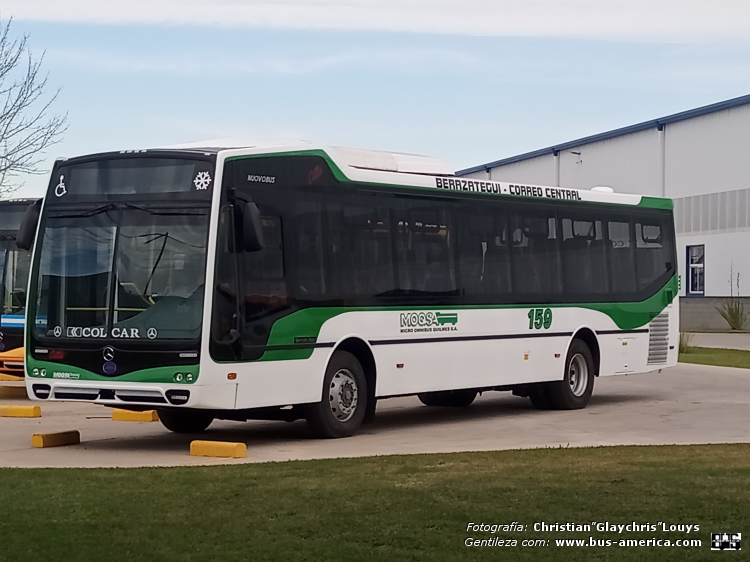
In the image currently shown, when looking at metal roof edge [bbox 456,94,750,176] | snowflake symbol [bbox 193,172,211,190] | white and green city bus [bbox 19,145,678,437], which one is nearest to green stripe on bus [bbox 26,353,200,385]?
white and green city bus [bbox 19,145,678,437]

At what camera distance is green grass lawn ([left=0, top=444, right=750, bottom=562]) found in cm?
794

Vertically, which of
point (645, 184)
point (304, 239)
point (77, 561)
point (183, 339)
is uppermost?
point (645, 184)

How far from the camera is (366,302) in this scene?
15.5 meters

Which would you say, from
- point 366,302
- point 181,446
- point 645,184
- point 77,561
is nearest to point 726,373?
point 366,302

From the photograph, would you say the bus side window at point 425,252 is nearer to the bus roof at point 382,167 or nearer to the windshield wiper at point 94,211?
the bus roof at point 382,167

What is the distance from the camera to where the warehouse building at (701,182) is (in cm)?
5022

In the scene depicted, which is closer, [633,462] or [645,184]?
[633,462]

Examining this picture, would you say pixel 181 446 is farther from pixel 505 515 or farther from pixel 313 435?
pixel 505 515

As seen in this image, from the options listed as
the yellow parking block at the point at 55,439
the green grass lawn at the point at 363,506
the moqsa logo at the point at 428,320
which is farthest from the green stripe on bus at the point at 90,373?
the moqsa logo at the point at 428,320

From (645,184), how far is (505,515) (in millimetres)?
48225

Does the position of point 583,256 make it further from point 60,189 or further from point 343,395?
point 60,189

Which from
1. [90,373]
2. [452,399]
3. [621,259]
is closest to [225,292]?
[90,373]

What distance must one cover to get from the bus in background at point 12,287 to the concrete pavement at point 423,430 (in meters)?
0.75

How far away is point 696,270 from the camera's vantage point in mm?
54125
